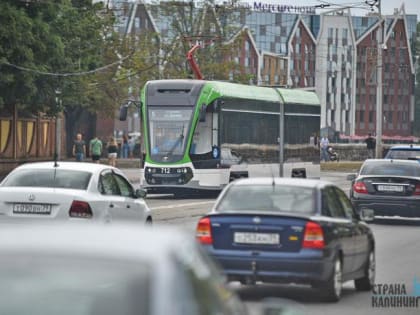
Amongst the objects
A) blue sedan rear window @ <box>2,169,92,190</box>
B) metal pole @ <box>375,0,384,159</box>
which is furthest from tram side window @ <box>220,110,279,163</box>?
metal pole @ <box>375,0,384,159</box>

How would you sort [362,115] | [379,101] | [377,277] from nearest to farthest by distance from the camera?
[377,277] < [379,101] < [362,115]

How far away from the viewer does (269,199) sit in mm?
13750

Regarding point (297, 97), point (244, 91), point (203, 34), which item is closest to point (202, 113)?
point (244, 91)

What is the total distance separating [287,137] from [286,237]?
94.9 feet

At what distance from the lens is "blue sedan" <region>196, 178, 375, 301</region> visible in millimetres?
13219

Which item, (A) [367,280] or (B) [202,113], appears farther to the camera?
(B) [202,113]

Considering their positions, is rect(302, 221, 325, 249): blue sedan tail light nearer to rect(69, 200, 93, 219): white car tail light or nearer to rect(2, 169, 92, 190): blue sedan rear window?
rect(69, 200, 93, 219): white car tail light

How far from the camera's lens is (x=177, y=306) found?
4.31 meters

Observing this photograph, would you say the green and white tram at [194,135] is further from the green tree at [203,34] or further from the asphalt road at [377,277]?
the green tree at [203,34]

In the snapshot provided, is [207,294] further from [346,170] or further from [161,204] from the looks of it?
[346,170]

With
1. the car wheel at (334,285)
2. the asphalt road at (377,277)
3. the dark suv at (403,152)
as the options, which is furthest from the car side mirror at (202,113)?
the car wheel at (334,285)

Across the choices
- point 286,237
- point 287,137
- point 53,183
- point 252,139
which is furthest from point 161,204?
point 286,237

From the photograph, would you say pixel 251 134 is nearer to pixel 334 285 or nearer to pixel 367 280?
pixel 367 280

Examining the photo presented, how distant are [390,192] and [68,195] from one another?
453 inches
